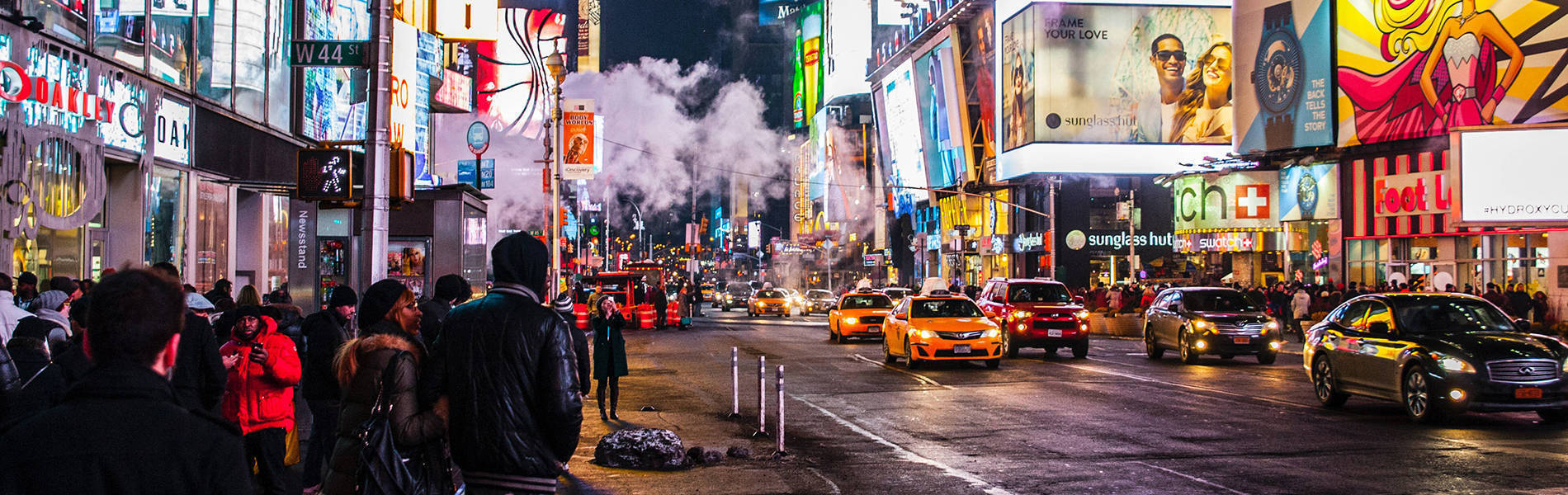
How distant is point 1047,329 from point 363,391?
21578 mm

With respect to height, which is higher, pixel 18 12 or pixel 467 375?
pixel 18 12

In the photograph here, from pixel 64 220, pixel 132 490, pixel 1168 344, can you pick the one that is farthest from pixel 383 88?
pixel 1168 344

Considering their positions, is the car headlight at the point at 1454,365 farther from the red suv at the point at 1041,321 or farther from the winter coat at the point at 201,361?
the red suv at the point at 1041,321

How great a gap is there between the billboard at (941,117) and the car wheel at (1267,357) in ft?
163

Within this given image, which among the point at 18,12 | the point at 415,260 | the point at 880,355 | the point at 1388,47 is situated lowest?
the point at 880,355

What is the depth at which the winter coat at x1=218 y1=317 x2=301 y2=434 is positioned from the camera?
25.6 ft

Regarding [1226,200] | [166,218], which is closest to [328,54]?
[166,218]

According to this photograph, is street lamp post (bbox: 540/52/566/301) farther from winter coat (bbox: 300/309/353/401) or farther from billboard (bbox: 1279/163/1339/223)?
billboard (bbox: 1279/163/1339/223)

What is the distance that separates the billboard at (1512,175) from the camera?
3250 centimetres

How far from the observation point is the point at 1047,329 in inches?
1026

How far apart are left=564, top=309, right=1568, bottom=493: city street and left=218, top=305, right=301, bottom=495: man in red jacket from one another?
2.63 meters

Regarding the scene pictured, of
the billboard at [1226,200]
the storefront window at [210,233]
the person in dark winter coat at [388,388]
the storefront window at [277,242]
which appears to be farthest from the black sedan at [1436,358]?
the billboard at [1226,200]

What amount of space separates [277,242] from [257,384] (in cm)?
2066

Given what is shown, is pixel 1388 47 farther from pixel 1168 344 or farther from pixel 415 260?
pixel 415 260
